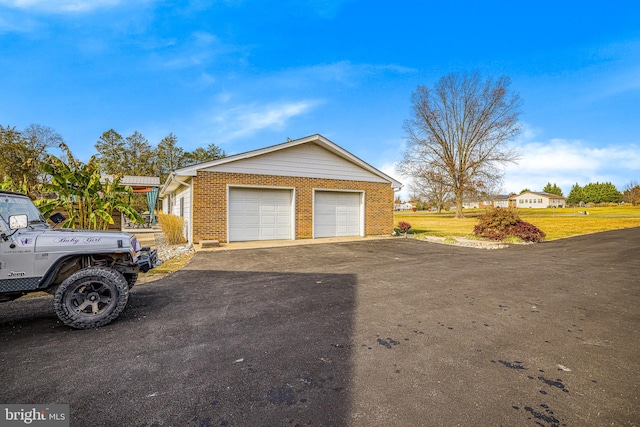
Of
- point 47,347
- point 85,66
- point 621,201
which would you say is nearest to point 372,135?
point 85,66

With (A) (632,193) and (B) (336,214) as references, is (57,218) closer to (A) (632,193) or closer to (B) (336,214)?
(B) (336,214)

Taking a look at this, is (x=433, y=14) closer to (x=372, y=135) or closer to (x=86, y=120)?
(x=372, y=135)

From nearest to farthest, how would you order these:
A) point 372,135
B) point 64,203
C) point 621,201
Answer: point 64,203, point 372,135, point 621,201

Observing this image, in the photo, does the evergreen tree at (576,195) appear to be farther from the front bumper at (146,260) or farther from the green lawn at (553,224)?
the front bumper at (146,260)

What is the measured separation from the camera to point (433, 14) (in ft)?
42.6

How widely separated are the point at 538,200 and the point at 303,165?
343 ft

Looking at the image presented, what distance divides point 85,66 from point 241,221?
10.5 meters

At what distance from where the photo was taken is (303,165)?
42.6ft

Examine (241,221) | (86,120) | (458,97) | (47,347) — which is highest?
(458,97)

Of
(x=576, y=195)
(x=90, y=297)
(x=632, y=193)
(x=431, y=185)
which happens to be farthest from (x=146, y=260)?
(x=576, y=195)

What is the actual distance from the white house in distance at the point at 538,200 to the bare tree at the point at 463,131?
69.9 metres

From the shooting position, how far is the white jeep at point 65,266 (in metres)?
3.33
